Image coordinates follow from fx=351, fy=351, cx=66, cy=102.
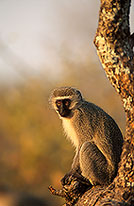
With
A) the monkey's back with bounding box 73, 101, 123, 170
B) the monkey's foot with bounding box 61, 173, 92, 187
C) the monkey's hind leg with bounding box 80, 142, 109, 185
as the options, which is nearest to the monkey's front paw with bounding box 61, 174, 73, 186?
the monkey's foot with bounding box 61, 173, 92, 187

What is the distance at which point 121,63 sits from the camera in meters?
4.24

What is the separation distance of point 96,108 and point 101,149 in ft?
2.13

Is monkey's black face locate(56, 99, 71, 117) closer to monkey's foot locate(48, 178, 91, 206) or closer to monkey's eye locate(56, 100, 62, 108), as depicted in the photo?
monkey's eye locate(56, 100, 62, 108)

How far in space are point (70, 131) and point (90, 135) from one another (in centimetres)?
50

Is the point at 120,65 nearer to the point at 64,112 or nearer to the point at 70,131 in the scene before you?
the point at 64,112

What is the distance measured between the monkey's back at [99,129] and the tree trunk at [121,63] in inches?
23.9

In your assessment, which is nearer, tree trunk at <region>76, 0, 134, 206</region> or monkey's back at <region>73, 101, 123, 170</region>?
tree trunk at <region>76, 0, 134, 206</region>

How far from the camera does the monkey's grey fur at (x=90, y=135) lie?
5.11m

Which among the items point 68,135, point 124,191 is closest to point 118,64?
point 124,191

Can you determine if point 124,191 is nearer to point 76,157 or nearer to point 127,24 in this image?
point 76,157

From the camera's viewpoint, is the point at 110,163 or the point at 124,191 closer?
the point at 124,191

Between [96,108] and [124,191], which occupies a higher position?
[96,108]

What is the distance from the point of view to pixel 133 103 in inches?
170

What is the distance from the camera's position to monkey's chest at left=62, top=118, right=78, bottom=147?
216 inches
